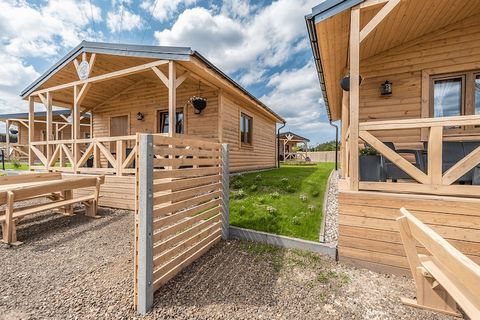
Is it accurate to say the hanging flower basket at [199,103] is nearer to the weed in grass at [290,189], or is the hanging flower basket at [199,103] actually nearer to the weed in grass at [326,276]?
the weed in grass at [290,189]

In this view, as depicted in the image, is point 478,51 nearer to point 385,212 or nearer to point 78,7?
point 385,212

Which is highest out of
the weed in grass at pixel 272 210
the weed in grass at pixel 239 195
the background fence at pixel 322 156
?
the background fence at pixel 322 156

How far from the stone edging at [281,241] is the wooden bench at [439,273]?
1.04 m

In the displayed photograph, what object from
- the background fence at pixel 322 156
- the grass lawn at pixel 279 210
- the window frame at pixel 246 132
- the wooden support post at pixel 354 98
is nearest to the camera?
the wooden support post at pixel 354 98

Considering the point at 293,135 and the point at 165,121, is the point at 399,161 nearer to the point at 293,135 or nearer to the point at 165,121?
the point at 165,121

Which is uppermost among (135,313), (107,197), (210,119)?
(210,119)

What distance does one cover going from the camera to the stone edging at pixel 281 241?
315 centimetres

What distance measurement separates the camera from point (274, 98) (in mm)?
33938

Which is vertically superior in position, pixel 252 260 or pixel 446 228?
pixel 446 228

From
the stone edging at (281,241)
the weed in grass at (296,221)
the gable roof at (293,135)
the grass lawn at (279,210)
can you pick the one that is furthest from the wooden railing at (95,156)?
the gable roof at (293,135)

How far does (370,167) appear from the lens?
3348mm

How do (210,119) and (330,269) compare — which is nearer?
(330,269)

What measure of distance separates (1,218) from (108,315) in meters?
2.98

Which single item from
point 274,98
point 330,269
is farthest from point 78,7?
point 274,98
